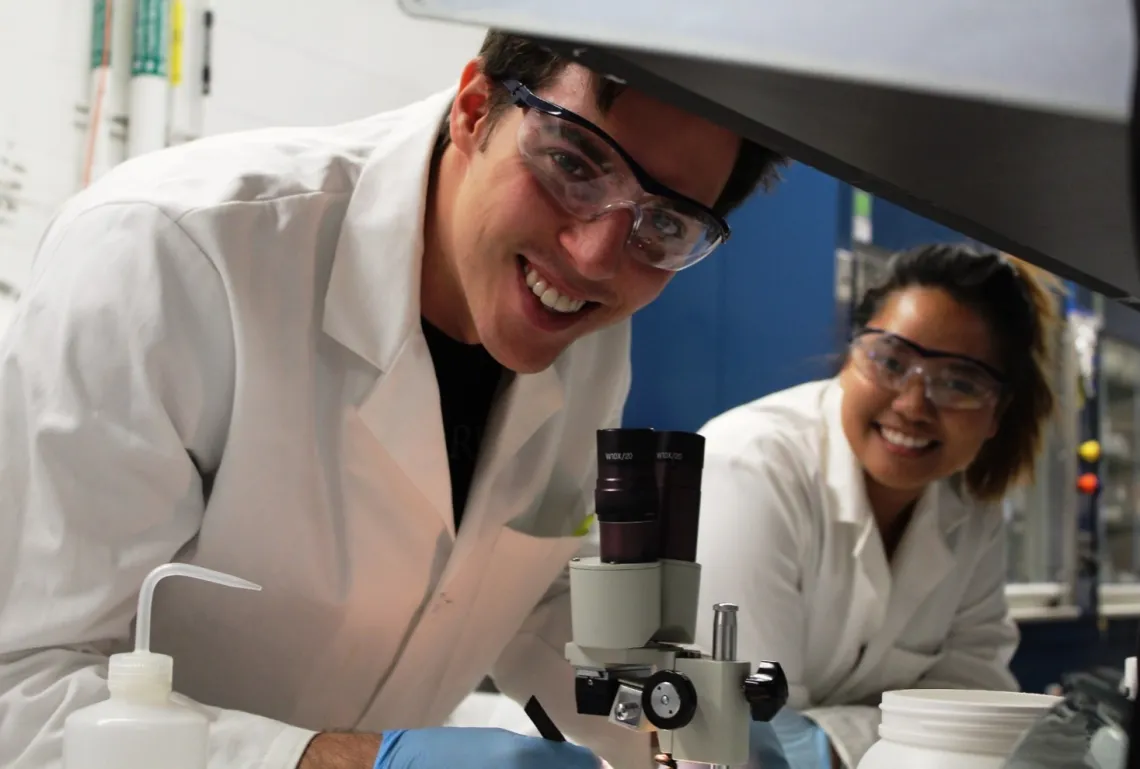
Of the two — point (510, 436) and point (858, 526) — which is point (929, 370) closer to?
point (858, 526)

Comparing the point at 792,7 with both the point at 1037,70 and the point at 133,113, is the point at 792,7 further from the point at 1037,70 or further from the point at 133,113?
the point at 133,113

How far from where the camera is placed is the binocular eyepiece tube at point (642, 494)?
106 cm

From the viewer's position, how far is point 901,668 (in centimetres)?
222

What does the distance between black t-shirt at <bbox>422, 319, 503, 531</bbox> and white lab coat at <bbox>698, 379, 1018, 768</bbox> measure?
0.45 meters

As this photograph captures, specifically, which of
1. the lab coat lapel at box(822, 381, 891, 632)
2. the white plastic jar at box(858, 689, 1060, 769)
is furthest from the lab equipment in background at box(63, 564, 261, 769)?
the lab coat lapel at box(822, 381, 891, 632)

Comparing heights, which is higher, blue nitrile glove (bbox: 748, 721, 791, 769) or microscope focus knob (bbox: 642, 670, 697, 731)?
microscope focus knob (bbox: 642, 670, 697, 731)

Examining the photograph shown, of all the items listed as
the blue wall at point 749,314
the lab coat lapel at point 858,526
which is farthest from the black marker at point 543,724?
the blue wall at point 749,314

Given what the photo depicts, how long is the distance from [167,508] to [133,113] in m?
1.44

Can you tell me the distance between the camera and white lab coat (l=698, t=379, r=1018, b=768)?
1923 millimetres

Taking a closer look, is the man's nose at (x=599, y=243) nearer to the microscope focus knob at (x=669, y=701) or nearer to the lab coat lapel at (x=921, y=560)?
the microscope focus knob at (x=669, y=701)

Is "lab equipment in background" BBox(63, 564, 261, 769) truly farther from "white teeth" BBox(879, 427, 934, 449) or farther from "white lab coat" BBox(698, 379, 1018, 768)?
"white teeth" BBox(879, 427, 934, 449)

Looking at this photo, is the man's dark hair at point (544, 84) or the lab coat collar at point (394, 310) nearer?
the man's dark hair at point (544, 84)

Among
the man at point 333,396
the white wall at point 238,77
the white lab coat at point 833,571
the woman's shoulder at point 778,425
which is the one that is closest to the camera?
the man at point 333,396

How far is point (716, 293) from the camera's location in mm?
2928
